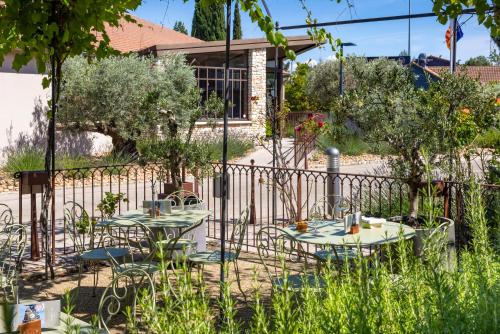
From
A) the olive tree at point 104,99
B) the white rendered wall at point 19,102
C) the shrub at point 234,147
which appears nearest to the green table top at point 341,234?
the olive tree at point 104,99

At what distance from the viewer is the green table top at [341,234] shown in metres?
5.36

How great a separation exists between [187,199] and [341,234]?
3053 mm

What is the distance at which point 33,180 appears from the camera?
23.5 feet

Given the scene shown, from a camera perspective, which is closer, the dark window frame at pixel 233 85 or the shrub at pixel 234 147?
the shrub at pixel 234 147

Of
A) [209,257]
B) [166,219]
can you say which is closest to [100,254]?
[166,219]

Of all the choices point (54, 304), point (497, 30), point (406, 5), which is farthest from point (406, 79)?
point (54, 304)

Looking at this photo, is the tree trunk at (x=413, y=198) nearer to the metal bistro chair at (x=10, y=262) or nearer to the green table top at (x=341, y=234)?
the green table top at (x=341, y=234)

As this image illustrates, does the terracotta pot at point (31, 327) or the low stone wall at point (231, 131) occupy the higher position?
the low stone wall at point (231, 131)

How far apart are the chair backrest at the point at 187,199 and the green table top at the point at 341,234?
80.1 inches

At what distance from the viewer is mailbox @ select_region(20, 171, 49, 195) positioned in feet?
23.5

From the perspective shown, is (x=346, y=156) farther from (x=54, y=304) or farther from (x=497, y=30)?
(x=54, y=304)

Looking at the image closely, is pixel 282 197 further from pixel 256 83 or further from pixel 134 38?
pixel 134 38

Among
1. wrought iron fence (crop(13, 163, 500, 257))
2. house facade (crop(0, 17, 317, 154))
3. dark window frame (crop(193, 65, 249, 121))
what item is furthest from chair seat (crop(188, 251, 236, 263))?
dark window frame (crop(193, 65, 249, 121))

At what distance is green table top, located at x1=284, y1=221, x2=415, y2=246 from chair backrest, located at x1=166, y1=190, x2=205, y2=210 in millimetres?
2035
